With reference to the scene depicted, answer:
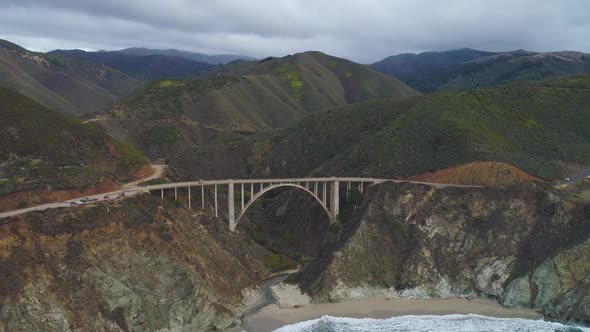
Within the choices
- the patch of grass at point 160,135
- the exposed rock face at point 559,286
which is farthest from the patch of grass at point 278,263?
the patch of grass at point 160,135

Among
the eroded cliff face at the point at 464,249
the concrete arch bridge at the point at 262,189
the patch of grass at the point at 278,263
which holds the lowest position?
the patch of grass at the point at 278,263

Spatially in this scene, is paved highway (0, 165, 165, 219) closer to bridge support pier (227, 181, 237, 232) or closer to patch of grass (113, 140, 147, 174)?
patch of grass (113, 140, 147, 174)

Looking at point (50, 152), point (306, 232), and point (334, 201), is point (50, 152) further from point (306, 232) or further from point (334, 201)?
point (306, 232)

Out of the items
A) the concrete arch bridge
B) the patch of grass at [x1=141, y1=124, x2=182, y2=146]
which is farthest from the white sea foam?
the patch of grass at [x1=141, y1=124, x2=182, y2=146]

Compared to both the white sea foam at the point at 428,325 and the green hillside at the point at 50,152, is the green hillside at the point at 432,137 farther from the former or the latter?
the white sea foam at the point at 428,325

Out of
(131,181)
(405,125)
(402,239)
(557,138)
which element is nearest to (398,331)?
(402,239)

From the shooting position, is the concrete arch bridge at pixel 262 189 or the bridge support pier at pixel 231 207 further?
the bridge support pier at pixel 231 207

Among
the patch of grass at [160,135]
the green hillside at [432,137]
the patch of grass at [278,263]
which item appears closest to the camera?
the patch of grass at [278,263]
